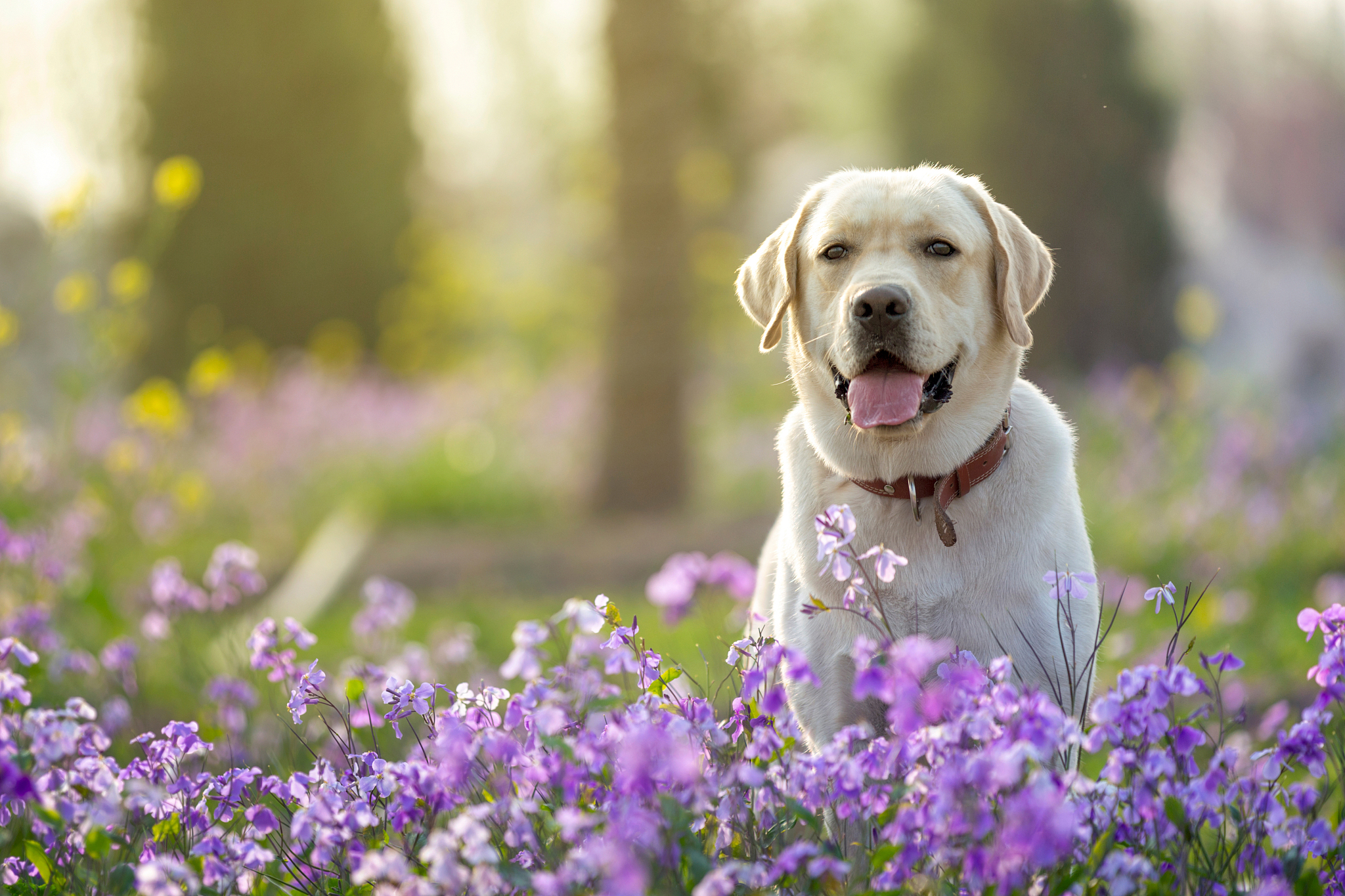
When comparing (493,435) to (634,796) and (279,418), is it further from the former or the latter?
(634,796)

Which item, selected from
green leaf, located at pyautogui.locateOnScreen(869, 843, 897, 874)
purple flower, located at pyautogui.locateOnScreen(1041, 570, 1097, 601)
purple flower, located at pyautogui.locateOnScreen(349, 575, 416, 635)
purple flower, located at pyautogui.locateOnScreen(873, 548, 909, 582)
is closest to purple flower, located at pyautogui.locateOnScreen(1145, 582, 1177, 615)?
purple flower, located at pyautogui.locateOnScreen(1041, 570, 1097, 601)

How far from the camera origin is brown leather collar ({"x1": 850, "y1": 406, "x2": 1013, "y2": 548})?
259 centimetres

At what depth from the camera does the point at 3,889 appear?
2.32 meters

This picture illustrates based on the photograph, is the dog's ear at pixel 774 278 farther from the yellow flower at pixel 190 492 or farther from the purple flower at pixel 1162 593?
the yellow flower at pixel 190 492

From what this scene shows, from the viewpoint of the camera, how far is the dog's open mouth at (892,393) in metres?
2.62

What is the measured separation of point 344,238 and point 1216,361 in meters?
12.1

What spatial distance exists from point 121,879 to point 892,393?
6.19 ft

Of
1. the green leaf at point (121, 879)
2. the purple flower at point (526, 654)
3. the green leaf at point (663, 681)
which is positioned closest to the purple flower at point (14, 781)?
the green leaf at point (121, 879)

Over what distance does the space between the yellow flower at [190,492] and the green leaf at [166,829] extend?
4.17m

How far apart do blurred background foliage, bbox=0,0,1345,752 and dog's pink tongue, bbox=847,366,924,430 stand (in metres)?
0.73

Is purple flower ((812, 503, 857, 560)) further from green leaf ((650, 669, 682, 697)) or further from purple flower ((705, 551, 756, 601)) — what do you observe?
purple flower ((705, 551, 756, 601))

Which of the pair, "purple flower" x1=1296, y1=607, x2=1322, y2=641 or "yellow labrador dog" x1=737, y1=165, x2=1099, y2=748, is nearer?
"purple flower" x1=1296, y1=607, x2=1322, y2=641

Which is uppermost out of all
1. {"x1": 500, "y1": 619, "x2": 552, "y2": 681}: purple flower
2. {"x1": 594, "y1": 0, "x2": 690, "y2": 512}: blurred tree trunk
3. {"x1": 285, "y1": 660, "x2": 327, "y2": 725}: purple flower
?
{"x1": 594, "y1": 0, "x2": 690, "y2": 512}: blurred tree trunk

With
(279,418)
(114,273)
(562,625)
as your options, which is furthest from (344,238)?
(562,625)
